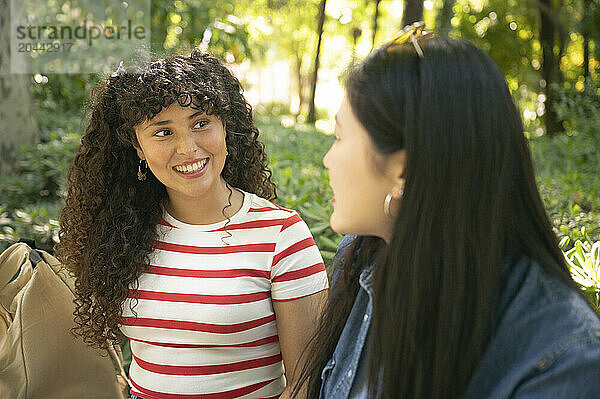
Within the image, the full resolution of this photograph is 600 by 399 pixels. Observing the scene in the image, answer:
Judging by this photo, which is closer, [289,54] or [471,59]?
[471,59]

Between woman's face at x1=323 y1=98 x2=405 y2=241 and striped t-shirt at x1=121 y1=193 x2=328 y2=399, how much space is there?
2.00 feet

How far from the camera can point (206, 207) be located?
2.02 metres

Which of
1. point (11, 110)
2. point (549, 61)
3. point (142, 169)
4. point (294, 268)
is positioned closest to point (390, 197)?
point (294, 268)

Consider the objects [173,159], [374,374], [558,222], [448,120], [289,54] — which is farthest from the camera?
[289,54]

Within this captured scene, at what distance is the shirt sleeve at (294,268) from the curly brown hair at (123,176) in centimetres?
37

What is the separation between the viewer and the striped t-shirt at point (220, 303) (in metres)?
1.90

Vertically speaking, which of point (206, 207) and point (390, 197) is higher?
point (390, 197)

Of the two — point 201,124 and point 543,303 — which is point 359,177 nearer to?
point 543,303

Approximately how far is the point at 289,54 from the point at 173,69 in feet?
81.2

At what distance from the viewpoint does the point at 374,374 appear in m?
1.28

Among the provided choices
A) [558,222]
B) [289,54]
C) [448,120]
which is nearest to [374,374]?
[448,120]

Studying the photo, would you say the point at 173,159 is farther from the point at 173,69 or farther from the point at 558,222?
the point at 558,222

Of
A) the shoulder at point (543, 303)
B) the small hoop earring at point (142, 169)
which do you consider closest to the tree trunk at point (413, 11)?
the small hoop earring at point (142, 169)

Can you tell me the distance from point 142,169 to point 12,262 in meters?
0.55
